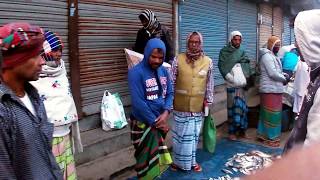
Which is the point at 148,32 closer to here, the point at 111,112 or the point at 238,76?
the point at 111,112

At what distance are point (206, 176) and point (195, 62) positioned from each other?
1.50m

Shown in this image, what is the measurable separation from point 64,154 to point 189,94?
2.28 m

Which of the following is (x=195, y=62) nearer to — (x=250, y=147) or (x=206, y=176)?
(x=206, y=176)

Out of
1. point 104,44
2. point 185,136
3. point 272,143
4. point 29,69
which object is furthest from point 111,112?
point 29,69

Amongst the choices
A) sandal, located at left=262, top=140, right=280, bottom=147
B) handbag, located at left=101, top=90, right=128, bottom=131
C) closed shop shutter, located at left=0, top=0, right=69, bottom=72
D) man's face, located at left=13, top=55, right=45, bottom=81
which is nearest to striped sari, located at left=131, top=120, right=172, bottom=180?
handbag, located at left=101, top=90, right=128, bottom=131

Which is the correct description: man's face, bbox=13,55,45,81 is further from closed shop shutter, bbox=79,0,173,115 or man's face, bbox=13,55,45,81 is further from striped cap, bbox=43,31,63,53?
closed shop shutter, bbox=79,0,173,115

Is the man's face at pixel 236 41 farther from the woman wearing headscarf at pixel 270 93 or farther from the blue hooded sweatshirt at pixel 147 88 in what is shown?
the blue hooded sweatshirt at pixel 147 88

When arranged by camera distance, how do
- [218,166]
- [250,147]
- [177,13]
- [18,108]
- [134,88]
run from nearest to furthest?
1. [18,108]
2. [134,88]
3. [218,166]
4. [250,147]
5. [177,13]

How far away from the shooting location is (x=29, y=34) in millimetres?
2074

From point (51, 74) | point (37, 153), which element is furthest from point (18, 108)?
point (51, 74)

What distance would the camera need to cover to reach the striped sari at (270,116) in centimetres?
630

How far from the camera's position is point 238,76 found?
6.15 metres

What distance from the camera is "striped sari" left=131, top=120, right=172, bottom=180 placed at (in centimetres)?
409

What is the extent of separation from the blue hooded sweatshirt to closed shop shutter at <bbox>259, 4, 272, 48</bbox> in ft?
28.0
